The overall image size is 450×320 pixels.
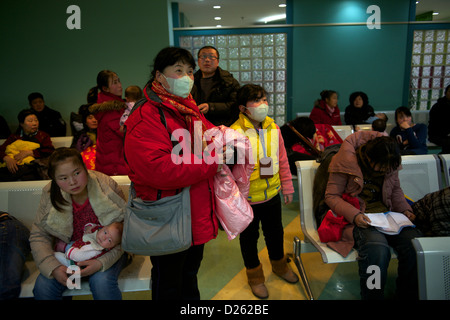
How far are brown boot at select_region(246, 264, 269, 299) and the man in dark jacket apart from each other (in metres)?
3.95

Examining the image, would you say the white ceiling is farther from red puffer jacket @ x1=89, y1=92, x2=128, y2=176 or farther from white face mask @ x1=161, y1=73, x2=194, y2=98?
white face mask @ x1=161, y1=73, x2=194, y2=98

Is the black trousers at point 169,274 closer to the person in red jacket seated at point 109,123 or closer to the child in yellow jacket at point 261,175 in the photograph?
the child in yellow jacket at point 261,175

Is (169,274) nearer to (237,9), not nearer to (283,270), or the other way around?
(283,270)

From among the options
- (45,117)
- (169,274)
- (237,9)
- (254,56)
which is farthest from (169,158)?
(237,9)

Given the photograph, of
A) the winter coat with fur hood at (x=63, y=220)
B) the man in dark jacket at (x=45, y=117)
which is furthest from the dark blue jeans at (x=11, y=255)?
the man in dark jacket at (x=45, y=117)

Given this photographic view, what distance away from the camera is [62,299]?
1695 millimetres

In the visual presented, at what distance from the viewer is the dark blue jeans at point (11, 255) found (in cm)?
164

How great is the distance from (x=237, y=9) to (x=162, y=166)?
755 centimetres

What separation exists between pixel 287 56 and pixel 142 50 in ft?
8.99

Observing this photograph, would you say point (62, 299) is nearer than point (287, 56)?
Yes

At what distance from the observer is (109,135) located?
8.93 ft
